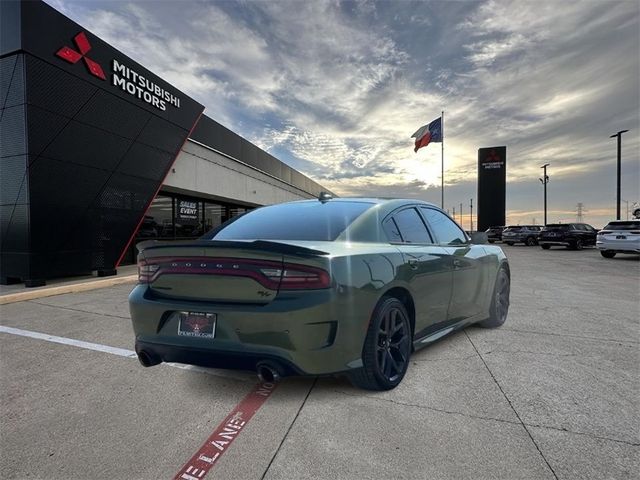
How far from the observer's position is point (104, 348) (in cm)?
407

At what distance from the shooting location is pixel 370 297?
2707 mm

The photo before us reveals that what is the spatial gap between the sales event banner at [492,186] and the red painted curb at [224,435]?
150 feet

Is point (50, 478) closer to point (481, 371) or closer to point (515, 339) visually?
point (481, 371)

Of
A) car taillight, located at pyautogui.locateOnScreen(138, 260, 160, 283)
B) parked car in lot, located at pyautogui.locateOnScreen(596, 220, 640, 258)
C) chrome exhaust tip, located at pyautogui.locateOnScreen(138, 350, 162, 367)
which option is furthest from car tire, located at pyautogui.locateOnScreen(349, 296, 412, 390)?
parked car in lot, located at pyautogui.locateOnScreen(596, 220, 640, 258)

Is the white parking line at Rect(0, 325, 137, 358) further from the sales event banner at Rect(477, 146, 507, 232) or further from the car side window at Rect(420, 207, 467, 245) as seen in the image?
the sales event banner at Rect(477, 146, 507, 232)

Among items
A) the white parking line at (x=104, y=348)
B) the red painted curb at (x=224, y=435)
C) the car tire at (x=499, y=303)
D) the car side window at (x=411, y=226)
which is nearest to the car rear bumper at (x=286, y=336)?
the red painted curb at (x=224, y=435)

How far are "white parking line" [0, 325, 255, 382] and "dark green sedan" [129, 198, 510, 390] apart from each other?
2.20 feet

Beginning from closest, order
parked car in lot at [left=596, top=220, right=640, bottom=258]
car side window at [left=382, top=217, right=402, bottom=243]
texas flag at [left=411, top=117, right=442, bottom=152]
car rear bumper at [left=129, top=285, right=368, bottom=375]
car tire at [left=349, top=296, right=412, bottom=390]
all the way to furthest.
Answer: car rear bumper at [left=129, top=285, right=368, bottom=375] → car tire at [left=349, top=296, right=412, bottom=390] → car side window at [left=382, top=217, right=402, bottom=243] → parked car in lot at [left=596, top=220, right=640, bottom=258] → texas flag at [left=411, top=117, right=442, bottom=152]

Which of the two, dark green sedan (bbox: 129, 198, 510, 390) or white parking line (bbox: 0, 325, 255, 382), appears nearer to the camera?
dark green sedan (bbox: 129, 198, 510, 390)

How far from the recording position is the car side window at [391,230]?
3227 mm

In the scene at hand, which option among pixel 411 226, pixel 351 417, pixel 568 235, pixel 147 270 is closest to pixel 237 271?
pixel 147 270

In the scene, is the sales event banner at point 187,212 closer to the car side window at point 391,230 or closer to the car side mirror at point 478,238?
the car side mirror at point 478,238

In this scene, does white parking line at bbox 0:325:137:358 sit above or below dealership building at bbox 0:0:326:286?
below

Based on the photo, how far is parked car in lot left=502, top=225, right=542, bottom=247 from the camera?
92.8 ft
